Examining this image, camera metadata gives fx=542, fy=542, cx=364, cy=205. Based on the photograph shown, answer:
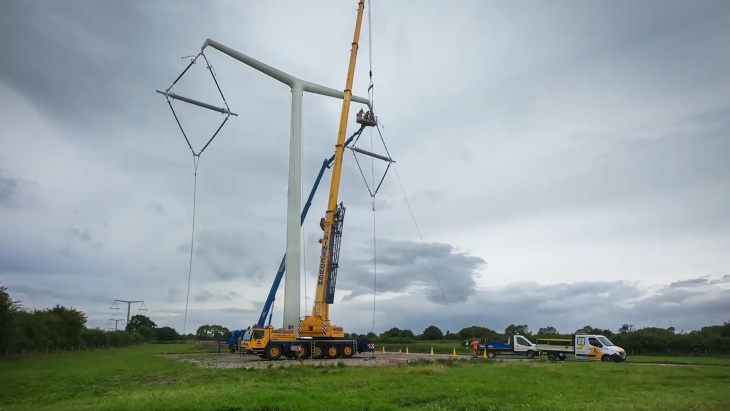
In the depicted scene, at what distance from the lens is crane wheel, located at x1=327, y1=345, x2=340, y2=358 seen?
46625mm

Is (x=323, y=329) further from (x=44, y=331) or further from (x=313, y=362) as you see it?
(x=44, y=331)

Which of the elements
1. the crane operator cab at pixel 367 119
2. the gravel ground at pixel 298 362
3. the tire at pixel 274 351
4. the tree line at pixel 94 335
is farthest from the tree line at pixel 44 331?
the crane operator cab at pixel 367 119

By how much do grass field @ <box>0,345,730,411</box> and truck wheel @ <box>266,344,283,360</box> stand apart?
13.6 metres

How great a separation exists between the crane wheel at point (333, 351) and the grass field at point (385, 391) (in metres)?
15.6

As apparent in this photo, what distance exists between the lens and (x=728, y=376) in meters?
27.8

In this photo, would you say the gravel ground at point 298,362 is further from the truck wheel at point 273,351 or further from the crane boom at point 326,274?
the crane boom at point 326,274

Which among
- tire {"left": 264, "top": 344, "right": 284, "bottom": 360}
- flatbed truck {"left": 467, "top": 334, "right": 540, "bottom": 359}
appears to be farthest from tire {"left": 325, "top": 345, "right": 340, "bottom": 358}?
flatbed truck {"left": 467, "top": 334, "right": 540, "bottom": 359}

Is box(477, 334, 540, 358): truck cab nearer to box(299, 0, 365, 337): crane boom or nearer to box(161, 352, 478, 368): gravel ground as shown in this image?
box(161, 352, 478, 368): gravel ground

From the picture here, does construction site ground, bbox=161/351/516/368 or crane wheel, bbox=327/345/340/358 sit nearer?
construction site ground, bbox=161/351/516/368

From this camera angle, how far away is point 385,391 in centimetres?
2094

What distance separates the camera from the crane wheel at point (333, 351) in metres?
46.6

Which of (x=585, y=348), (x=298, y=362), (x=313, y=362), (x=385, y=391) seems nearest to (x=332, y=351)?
(x=313, y=362)

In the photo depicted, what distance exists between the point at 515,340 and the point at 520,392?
30.8 m

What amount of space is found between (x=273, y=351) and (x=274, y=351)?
0.08 meters
